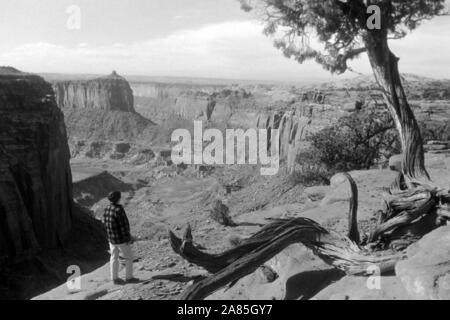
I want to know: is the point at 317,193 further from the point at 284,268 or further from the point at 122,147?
the point at 122,147

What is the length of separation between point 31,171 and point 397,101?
91.8 ft

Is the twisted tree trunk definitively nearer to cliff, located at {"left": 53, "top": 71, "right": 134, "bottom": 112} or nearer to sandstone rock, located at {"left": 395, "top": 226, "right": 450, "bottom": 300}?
sandstone rock, located at {"left": 395, "top": 226, "right": 450, "bottom": 300}

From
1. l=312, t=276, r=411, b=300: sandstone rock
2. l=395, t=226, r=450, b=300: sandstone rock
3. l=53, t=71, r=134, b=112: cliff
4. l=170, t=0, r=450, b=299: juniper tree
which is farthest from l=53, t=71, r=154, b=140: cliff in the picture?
l=395, t=226, r=450, b=300: sandstone rock

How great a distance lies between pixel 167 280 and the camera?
7.73 meters

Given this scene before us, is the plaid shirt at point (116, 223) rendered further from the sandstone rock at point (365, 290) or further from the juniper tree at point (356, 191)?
the sandstone rock at point (365, 290)

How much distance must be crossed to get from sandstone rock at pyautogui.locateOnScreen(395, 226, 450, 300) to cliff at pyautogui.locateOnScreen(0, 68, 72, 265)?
26.4 meters

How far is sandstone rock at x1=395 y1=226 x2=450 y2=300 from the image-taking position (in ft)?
17.9

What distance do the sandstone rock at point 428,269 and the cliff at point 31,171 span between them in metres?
26.4

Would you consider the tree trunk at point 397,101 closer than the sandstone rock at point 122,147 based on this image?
Yes

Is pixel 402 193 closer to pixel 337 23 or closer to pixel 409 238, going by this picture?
pixel 409 238

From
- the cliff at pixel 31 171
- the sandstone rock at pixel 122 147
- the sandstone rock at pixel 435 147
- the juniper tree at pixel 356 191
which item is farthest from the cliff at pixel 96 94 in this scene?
the juniper tree at pixel 356 191

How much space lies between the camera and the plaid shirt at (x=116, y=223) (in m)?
7.62

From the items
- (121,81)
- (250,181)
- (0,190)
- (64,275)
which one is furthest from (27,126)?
(121,81)
